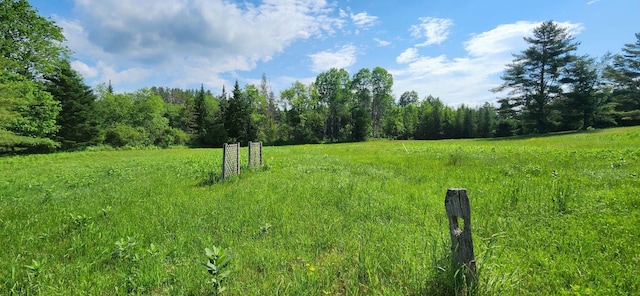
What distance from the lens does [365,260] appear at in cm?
351

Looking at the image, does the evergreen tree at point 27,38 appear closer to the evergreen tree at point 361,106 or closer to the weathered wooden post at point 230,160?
the weathered wooden post at point 230,160

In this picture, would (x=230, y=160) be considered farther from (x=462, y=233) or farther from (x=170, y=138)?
(x=170, y=138)

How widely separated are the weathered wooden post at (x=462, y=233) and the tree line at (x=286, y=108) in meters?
27.5

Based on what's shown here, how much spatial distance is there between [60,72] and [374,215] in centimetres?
4212

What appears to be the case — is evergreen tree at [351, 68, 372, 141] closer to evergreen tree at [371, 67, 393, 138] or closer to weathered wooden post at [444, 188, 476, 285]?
evergreen tree at [371, 67, 393, 138]

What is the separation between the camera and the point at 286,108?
65.2 m

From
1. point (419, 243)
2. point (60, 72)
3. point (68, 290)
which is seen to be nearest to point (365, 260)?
point (419, 243)

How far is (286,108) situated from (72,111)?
124 ft

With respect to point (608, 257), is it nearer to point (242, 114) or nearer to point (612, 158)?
point (612, 158)

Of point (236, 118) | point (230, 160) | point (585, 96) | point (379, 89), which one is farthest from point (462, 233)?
point (379, 89)

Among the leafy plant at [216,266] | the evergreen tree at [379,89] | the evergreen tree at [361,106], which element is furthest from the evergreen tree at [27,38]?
the evergreen tree at [379,89]

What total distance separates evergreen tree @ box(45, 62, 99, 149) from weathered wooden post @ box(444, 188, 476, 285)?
4404 centimetres

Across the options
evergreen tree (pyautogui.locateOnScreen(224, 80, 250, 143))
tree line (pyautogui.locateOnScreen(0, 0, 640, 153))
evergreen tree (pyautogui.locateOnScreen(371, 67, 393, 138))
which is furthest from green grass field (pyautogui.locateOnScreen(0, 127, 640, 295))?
evergreen tree (pyautogui.locateOnScreen(371, 67, 393, 138))

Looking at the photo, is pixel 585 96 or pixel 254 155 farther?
pixel 585 96
